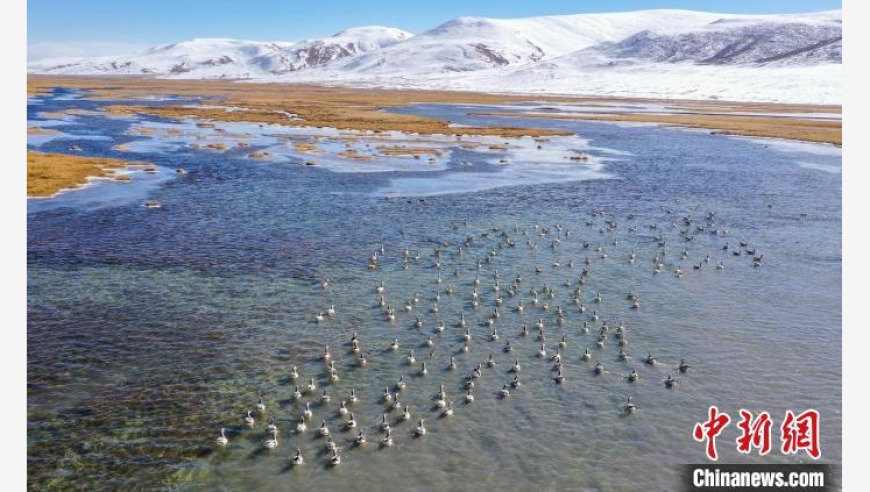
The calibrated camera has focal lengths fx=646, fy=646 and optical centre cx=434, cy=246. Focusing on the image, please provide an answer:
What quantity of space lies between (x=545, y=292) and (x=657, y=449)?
14.5m

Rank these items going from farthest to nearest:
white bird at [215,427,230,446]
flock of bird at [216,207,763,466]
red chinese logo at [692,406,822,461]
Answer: flock of bird at [216,207,763,466] < red chinese logo at [692,406,822,461] < white bird at [215,427,230,446]

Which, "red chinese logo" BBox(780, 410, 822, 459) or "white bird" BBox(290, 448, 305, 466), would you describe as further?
"red chinese logo" BBox(780, 410, 822, 459)

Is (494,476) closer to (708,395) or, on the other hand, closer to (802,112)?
(708,395)

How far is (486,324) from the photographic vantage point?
3183 centimetres

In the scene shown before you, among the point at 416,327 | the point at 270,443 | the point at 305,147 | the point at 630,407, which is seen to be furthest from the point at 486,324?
the point at 305,147

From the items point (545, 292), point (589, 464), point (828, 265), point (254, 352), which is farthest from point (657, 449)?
point (828, 265)

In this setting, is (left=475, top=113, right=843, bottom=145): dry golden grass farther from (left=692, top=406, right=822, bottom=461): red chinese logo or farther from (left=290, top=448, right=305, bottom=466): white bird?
(left=290, top=448, right=305, bottom=466): white bird

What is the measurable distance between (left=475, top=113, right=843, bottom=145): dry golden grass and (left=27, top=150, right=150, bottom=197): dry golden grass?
96.8 m

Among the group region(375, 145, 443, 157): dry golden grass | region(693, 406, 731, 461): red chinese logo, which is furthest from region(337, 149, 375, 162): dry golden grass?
region(693, 406, 731, 461): red chinese logo

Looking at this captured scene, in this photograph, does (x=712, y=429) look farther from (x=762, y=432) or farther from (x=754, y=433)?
(x=762, y=432)

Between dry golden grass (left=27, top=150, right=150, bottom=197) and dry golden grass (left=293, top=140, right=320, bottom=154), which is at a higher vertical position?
dry golden grass (left=293, top=140, right=320, bottom=154)

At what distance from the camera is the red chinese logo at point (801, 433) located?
22188 mm

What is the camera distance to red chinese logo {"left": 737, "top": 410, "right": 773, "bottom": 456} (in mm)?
22203

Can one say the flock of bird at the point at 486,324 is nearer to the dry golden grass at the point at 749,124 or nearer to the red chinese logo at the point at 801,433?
the red chinese logo at the point at 801,433
